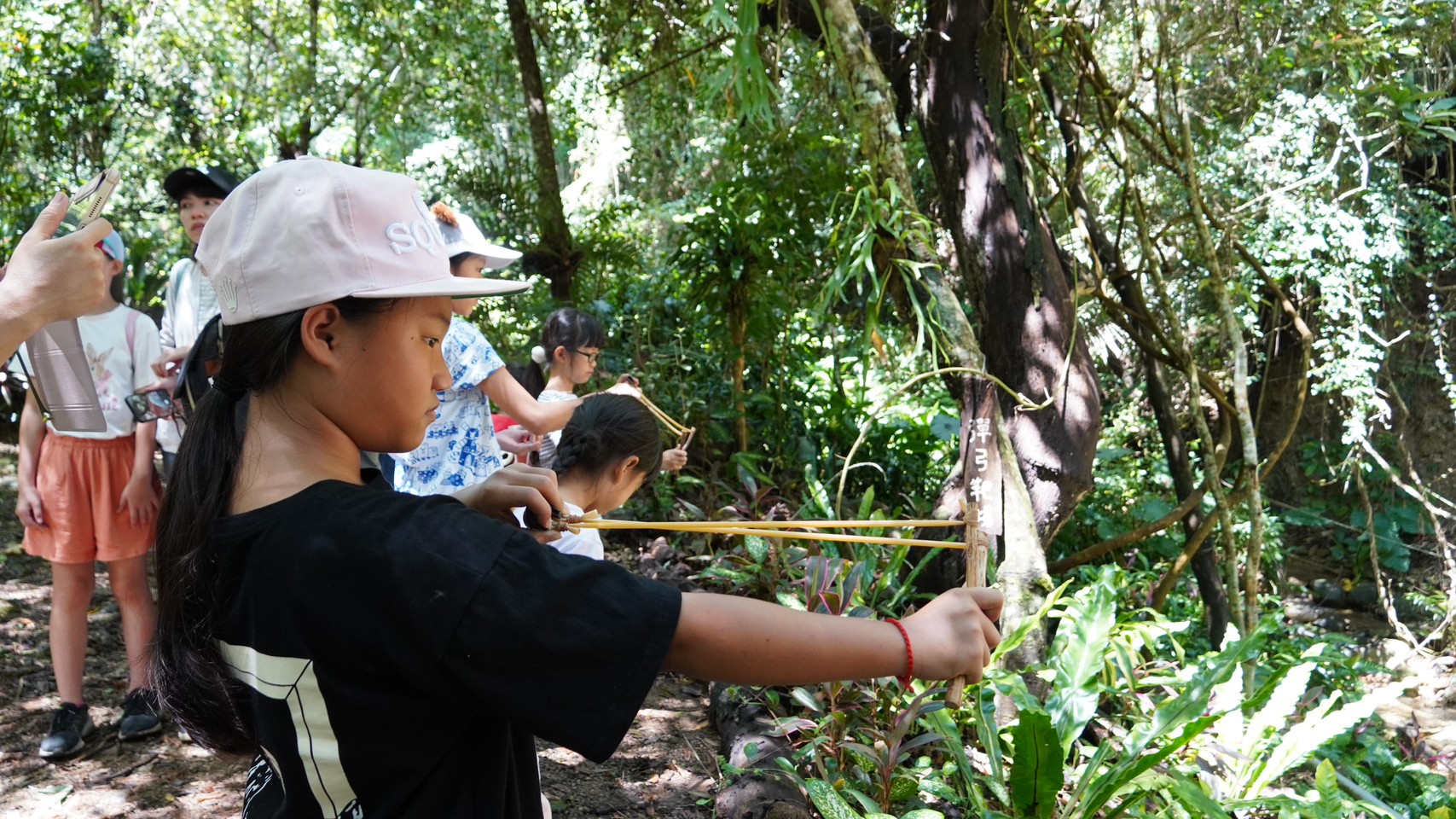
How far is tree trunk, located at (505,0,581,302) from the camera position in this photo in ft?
23.1

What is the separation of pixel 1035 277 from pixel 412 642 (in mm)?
3348

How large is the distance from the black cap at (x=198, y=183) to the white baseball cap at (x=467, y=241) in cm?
65

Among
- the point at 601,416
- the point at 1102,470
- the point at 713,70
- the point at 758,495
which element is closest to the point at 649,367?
the point at 758,495

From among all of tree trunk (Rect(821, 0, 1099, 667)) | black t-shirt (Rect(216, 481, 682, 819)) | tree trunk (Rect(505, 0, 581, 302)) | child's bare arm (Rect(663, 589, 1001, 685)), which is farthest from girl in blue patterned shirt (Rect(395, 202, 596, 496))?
tree trunk (Rect(505, 0, 581, 302))

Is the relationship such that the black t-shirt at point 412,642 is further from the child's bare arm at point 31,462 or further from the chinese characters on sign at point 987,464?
the child's bare arm at point 31,462

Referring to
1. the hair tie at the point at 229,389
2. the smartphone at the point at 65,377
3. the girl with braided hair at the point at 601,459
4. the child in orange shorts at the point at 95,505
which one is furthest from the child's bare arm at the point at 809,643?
the child in orange shorts at the point at 95,505

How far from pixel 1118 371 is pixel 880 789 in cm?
539

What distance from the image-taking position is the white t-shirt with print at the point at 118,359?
321 centimetres

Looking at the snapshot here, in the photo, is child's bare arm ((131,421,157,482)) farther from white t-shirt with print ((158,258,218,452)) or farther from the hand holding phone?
the hand holding phone

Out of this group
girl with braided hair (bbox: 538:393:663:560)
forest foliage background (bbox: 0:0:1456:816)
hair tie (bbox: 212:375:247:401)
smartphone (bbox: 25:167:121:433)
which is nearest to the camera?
hair tie (bbox: 212:375:247:401)

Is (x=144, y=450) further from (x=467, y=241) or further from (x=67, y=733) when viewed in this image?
(x=467, y=241)

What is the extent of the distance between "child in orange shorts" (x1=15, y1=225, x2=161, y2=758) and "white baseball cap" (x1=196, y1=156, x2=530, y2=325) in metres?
2.39

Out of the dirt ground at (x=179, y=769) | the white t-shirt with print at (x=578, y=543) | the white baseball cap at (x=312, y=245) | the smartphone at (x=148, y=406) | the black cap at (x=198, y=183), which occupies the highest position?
the black cap at (x=198, y=183)

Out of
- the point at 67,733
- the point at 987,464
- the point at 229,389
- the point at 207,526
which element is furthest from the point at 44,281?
the point at 987,464
